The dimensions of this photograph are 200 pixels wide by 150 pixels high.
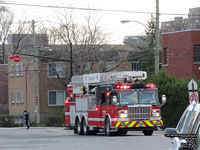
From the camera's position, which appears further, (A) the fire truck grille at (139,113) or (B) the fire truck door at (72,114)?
(B) the fire truck door at (72,114)

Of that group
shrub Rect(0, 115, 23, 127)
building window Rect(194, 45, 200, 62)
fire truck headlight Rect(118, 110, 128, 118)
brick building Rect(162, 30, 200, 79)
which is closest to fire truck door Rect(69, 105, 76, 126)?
fire truck headlight Rect(118, 110, 128, 118)

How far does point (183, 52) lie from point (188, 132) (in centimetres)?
3729

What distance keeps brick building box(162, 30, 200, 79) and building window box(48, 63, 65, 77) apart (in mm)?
18131

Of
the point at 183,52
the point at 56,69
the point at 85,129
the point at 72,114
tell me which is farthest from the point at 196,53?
the point at 56,69

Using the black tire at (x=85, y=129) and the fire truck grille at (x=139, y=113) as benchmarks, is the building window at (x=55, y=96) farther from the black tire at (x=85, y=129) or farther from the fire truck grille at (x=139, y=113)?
the fire truck grille at (x=139, y=113)

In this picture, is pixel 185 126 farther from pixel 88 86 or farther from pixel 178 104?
pixel 178 104

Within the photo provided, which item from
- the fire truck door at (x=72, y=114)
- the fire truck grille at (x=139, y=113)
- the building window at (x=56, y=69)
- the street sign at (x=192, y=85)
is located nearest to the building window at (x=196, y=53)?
the fire truck door at (x=72, y=114)

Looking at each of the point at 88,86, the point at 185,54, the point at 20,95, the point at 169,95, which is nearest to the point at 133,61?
the point at 20,95

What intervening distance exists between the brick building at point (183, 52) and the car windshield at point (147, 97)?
1602cm

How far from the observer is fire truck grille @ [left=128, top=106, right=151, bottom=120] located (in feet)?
96.0

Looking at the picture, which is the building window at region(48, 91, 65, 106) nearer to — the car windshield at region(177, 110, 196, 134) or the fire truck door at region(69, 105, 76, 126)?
the fire truck door at region(69, 105, 76, 126)

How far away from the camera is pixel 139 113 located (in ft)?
96.2

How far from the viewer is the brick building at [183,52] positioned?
150 ft

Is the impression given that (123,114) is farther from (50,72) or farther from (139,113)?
(50,72)
